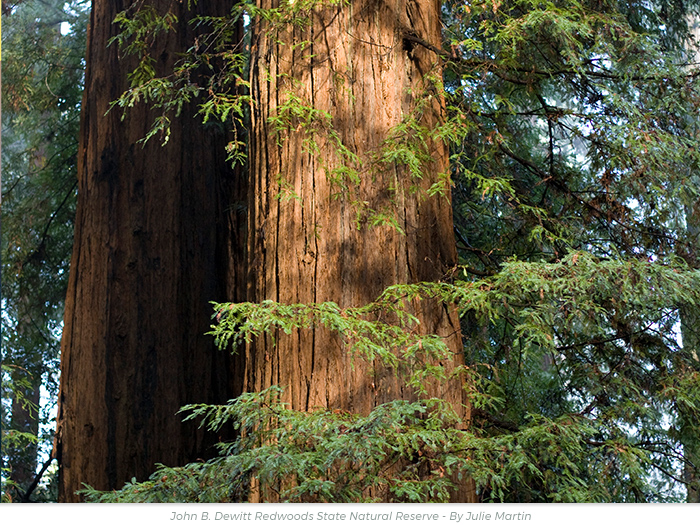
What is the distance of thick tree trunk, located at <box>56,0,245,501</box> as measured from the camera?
3.79 m

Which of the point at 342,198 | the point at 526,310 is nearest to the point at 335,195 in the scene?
the point at 342,198

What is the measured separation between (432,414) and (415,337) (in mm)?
220

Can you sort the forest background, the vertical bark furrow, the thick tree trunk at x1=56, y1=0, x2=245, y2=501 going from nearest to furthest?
1. the forest background
2. the vertical bark furrow
3. the thick tree trunk at x1=56, y1=0, x2=245, y2=501

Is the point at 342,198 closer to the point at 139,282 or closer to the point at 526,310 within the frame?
the point at 526,310

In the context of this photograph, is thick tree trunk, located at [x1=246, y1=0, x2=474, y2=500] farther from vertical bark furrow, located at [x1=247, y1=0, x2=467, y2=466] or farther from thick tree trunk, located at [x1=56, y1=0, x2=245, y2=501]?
thick tree trunk, located at [x1=56, y1=0, x2=245, y2=501]

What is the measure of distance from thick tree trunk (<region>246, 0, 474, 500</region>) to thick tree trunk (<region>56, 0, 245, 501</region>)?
1.72 m

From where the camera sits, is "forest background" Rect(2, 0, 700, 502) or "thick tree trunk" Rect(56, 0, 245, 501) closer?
"forest background" Rect(2, 0, 700, 502)

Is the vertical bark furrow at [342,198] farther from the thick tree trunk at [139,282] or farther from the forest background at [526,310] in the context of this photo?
the thick tree trunk at [139,282]

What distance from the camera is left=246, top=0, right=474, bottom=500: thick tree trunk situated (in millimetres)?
2111

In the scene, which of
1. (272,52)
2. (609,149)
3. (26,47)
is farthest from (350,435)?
(26,47)

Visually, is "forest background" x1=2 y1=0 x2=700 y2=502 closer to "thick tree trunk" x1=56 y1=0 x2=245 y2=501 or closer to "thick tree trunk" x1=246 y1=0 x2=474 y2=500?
"thick tree trunk" x1=246 y1=0 x2=474 y2=500

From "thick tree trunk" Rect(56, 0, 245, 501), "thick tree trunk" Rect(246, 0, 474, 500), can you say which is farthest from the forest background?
"thick tree trunk" Rect(56, 0, 245, 501)

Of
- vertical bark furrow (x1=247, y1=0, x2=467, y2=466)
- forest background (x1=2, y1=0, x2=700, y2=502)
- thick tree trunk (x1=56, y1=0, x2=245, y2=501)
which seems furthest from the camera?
thick tree trunk (x1=56, y1=0, x2=245, y2=501)
